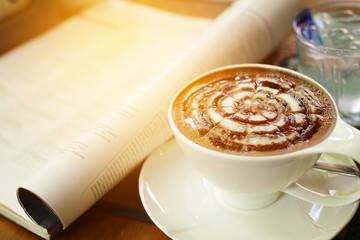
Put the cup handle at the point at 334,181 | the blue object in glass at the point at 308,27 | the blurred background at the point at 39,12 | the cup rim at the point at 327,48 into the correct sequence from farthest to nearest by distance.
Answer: the blurred background at the point at 39,12, the blue object in glass at the point at 308,27, the cup rim at the point at 327,48, the cup handle at the point at 334,181

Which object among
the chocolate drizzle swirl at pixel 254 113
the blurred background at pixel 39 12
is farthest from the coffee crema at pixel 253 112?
Answer: the blurred background at pixel 39 12

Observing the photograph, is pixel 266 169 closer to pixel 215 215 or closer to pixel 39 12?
pixel 215 215

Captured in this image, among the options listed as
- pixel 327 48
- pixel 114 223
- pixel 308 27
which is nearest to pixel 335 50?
pixel 327 48

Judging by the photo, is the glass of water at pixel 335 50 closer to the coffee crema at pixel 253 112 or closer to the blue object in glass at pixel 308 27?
the blue object in glass at pixel 308 27

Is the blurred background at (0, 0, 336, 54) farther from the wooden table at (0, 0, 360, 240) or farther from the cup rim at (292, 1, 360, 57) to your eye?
the wooden table at (0, 0, 360, 240)

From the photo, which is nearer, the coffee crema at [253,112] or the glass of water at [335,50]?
the coffee crema at [253,112]

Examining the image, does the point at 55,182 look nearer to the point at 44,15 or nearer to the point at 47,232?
the point at 47,232
